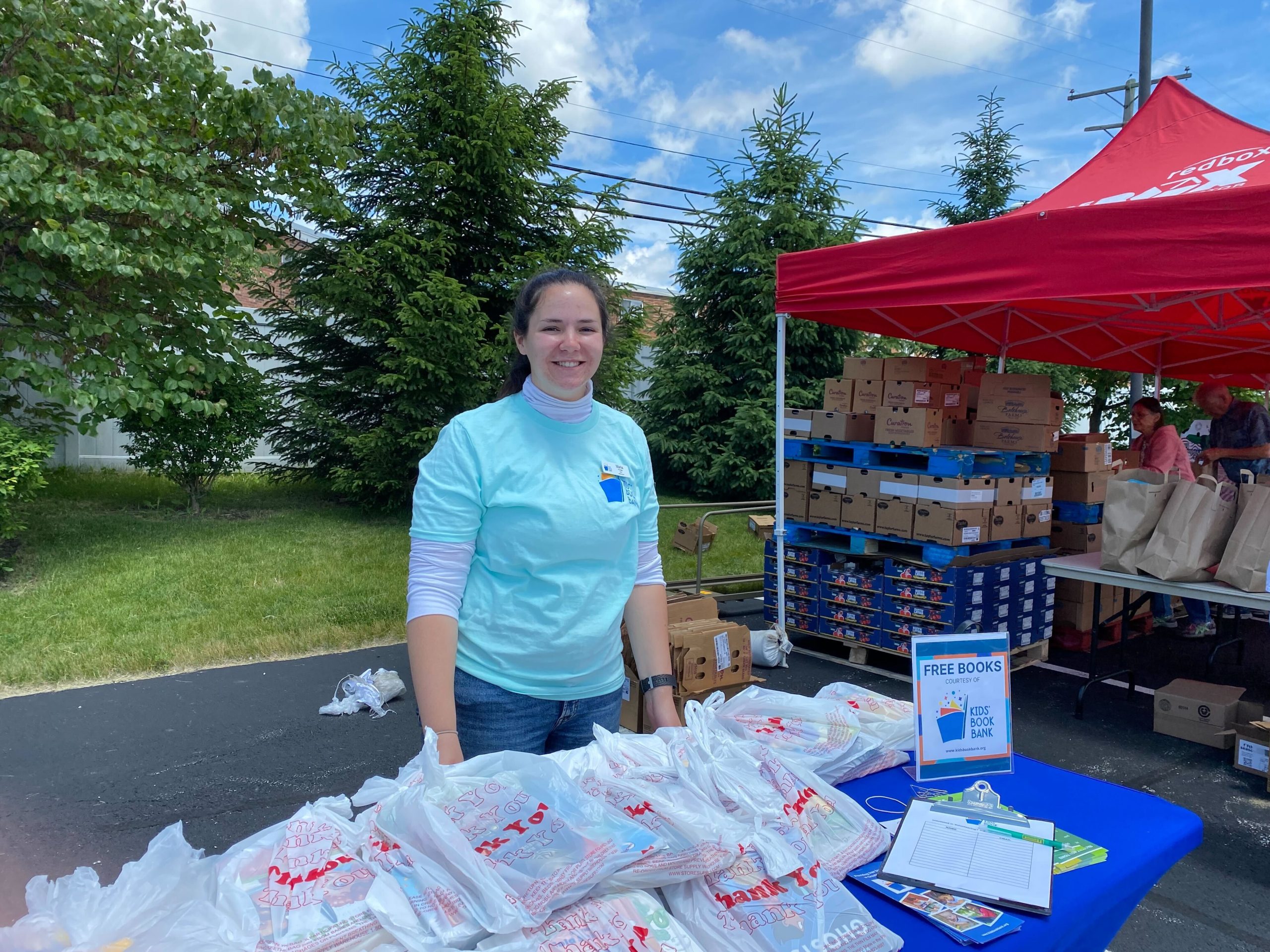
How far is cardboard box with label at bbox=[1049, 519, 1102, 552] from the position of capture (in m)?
6.66

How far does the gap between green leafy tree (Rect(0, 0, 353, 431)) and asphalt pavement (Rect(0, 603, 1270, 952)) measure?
Result: 3426 millimetres

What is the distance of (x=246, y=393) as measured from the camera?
34.1ft

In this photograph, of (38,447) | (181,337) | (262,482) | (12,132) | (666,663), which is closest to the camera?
(666,663)

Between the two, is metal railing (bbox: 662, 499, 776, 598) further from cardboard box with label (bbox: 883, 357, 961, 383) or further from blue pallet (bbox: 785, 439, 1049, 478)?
cardboard box with label (bbox: 883, 357, 961, 383)

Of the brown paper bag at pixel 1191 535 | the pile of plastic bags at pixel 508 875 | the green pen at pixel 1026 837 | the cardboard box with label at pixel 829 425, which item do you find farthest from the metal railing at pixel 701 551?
the pile of plastic bags at pixel 508 875

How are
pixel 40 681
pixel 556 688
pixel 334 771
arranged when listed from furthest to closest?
pixel 40 681
pixel 334 771
pixel 556 688

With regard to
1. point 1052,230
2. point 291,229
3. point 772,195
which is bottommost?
point 1052,230

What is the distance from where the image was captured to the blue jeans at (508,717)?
6.06 ft

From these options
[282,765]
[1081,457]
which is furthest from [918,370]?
[282,765]

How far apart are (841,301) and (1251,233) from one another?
2213 millimetres

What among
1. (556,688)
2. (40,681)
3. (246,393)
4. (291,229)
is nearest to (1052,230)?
(556,688)

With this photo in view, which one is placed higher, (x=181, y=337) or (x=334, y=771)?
(x=181, y=337)

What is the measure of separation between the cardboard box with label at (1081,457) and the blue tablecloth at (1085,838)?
5066 mm

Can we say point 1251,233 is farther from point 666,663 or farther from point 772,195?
point 772,195
